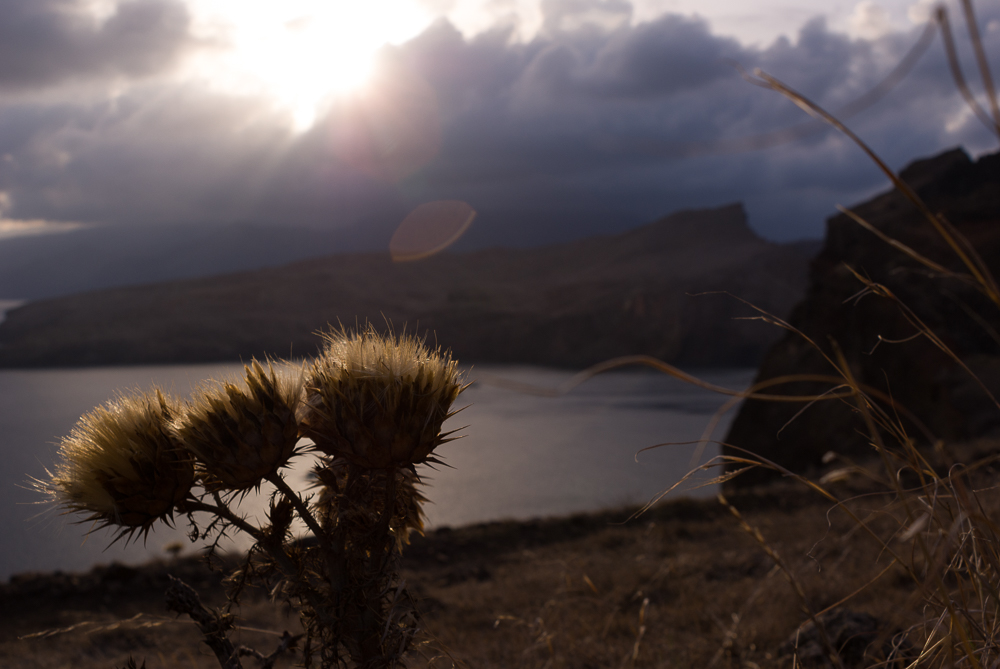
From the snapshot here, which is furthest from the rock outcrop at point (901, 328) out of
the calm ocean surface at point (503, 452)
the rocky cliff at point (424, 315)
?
the rocky cliff at point (424, 315)

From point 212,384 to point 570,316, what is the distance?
60458mm

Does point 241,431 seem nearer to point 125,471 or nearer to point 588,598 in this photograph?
point 125,471

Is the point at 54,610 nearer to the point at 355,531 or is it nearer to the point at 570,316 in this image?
the point at 355,531

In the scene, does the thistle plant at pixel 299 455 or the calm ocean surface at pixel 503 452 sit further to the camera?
the calm ocean surface at pixel 503 452

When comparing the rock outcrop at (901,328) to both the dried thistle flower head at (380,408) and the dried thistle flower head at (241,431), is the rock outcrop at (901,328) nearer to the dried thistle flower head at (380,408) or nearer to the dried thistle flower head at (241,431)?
the dried thistle flower head at (380,408)

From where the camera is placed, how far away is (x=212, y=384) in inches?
45.4

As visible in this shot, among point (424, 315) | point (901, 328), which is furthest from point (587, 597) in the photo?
point (424, 315)

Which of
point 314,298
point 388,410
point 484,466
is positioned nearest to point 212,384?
point 388,410

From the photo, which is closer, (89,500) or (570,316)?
(89,500)

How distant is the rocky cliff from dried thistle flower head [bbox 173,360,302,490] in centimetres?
4115

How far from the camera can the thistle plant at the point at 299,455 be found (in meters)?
1.04

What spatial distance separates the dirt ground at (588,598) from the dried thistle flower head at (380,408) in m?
0.29

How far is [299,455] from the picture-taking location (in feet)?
3.59

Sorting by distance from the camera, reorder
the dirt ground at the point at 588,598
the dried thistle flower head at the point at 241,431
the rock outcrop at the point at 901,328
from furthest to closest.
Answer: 1. the rock outcrop at the point at 901,328
2. the dirt ground at the point at 588,598
3. the dried thistle flower head at the point at 241,431
